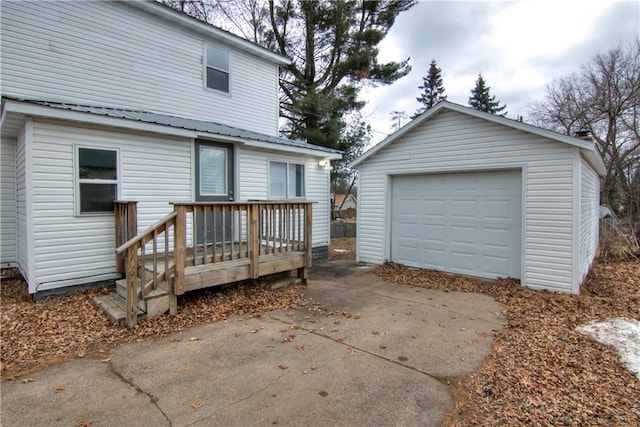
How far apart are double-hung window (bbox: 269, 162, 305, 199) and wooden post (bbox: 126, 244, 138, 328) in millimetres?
4589

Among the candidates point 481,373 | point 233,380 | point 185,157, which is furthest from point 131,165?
point 481,373

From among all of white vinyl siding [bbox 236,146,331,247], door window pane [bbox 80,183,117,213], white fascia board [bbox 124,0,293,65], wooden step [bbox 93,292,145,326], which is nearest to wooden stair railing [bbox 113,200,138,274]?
door window pane [bbox 80,183,117,213]

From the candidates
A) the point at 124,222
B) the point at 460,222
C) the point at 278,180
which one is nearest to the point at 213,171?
the point at 278,180

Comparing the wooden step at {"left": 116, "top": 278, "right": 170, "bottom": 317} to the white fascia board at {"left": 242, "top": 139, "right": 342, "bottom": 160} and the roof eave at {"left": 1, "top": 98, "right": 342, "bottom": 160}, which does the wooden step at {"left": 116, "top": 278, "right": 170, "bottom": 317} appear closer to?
the roof eave at {"left": 1, "top": 98, "right": 342, "bottom": 160}

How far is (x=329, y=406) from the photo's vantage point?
8.52 feet

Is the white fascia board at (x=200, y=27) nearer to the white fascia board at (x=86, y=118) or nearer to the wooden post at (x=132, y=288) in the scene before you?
the white fascia board at (x=86, y=118)

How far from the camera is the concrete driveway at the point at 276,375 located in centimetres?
249

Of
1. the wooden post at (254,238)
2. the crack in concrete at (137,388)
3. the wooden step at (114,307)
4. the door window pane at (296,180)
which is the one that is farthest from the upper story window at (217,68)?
the crack in concrete at (137,388)

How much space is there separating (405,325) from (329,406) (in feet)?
6.91

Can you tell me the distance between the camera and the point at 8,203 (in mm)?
6574

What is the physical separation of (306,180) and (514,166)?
5018 mm

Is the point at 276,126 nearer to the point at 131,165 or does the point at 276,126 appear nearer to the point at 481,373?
the point at 131,165

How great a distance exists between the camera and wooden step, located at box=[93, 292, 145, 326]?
4.16 metres

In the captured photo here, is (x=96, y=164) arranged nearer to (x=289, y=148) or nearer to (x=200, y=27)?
(x=289, y=148)
